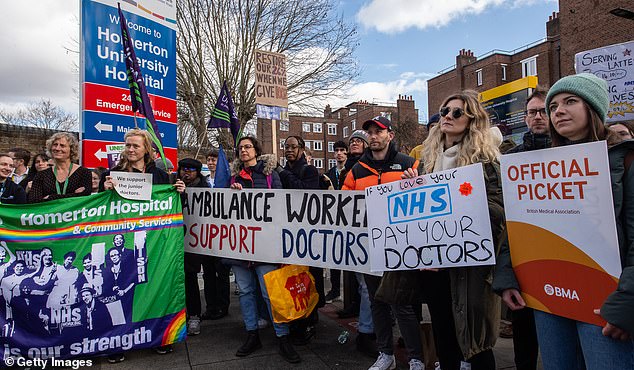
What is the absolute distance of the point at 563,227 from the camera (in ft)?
5.75

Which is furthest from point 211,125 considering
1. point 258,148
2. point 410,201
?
point 410,201

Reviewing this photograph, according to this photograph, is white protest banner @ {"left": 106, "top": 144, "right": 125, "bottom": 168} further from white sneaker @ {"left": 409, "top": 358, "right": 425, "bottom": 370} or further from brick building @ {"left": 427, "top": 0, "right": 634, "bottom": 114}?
brick building @ {"left": 427, "top": 0, "right": 634, "bottom": 114}

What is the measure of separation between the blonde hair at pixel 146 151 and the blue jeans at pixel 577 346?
11.5 feet

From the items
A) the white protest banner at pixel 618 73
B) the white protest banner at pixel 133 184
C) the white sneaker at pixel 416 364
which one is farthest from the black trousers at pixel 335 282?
the white protest banner at pixel 618 73

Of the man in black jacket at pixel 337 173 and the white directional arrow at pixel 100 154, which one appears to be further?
the man in black jacket at pixel 337 173

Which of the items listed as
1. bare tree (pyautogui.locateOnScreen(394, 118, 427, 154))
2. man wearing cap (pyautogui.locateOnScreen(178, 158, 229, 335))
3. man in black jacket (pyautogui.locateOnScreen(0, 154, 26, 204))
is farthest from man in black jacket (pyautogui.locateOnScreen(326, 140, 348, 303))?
bare tree (pyautogui.locateOnScreen(394, 118, 427, 154))

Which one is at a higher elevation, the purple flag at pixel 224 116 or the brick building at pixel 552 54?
the brick building at pixel 552 54

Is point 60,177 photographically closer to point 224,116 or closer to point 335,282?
point 224,116

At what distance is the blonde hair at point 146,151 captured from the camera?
384 cm

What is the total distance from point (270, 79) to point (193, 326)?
3901 mm

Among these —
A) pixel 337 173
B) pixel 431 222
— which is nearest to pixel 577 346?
pixel 431 222

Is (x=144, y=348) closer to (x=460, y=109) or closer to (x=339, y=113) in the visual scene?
(x=460, y=109)
